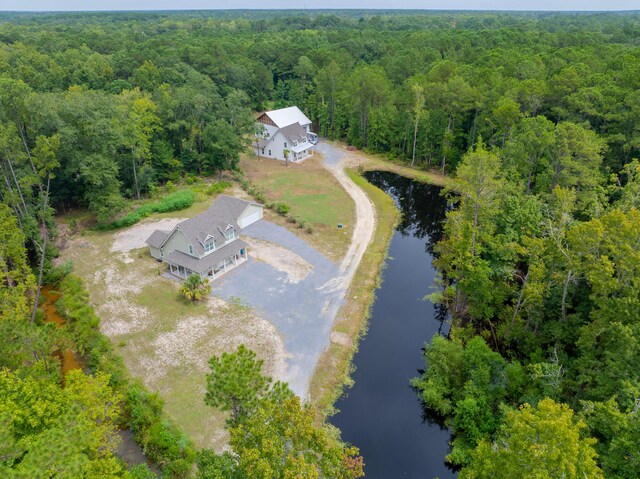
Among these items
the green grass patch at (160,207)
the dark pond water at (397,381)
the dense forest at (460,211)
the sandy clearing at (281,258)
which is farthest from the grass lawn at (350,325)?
the green grass patch at (160,207)

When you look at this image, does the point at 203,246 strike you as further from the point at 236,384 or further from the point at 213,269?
the point at 236,384

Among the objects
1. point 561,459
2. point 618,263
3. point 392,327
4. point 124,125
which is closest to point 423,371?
point 392,327

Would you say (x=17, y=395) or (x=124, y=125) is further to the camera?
(x=124, y=125)

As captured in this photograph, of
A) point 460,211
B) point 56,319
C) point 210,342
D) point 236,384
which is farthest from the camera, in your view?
point 460,211

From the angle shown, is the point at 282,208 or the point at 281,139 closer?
A: the point at 282,208

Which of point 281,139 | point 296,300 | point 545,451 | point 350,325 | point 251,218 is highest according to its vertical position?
point 545,451

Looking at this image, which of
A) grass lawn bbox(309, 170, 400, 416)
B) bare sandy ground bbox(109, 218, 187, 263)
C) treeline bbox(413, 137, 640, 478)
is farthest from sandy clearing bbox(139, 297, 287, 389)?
bare sandy ground bbox(109, 218, 187, 263)

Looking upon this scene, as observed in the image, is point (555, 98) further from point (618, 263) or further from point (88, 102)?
point (88, 102)

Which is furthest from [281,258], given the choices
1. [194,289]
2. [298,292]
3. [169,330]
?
[169,330]
